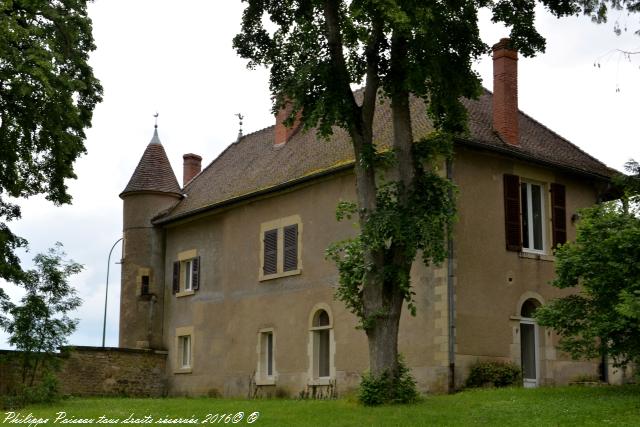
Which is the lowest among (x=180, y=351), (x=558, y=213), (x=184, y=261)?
(x=180, y=351)

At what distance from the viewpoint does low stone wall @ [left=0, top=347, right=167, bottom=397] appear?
28.3 m

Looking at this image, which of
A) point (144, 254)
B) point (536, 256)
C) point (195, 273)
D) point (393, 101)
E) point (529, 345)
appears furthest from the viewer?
point (144, 254)

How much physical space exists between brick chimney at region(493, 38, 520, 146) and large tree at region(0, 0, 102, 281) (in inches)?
421

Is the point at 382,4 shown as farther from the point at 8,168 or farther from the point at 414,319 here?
A: the point at 8,168

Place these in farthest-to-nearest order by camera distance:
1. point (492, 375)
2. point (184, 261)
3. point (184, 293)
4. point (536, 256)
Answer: point (184, 261) → point (184, 293) → point (536, 256) → point (492, 375)

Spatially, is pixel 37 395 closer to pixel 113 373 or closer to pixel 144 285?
pixel 113 373

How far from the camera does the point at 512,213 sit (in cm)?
2311

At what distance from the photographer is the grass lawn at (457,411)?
14.5 metres

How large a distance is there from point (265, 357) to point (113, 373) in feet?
18.5

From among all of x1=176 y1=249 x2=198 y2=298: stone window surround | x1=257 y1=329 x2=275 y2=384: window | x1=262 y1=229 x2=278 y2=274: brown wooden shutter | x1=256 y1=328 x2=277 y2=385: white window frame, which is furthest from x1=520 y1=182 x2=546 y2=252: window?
x1=176 y1=249 x2=198 y2=298: stone window surround

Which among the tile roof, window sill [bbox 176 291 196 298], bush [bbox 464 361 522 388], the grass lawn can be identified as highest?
the tile roof

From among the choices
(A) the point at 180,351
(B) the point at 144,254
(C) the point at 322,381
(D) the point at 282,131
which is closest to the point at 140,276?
(B) the point at 144,254

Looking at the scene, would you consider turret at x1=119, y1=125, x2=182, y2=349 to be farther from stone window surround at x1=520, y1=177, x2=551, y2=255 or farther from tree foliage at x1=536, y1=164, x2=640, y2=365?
tree foliage at x1=536, y1=164, x2=640, y2=365

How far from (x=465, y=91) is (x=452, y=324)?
5.96 metres
